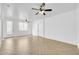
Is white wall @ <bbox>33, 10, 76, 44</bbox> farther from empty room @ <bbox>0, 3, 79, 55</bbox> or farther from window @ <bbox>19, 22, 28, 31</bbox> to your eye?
window @ <bbox>19, 22, 28, 31</bbox>

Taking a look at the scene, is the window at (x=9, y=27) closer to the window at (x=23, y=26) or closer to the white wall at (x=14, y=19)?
the white wall at (x=14, y=19)

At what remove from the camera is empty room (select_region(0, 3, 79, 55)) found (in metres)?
3.53

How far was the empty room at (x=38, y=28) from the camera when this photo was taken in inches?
139

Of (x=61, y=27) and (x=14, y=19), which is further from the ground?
(x=14, y=19)

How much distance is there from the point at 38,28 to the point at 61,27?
59 centimetres

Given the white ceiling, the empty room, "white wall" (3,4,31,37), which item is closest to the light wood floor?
the empty room

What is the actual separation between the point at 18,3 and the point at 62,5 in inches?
41.5

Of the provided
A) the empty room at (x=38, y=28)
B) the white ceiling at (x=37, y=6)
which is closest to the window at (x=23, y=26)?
the empty room at (x=38, y=28)

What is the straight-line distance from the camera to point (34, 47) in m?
3.65

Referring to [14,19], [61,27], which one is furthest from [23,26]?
[61,27]

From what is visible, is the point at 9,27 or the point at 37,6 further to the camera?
the point at 9,27

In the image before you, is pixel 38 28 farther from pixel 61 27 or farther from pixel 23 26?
pixel 61 27
